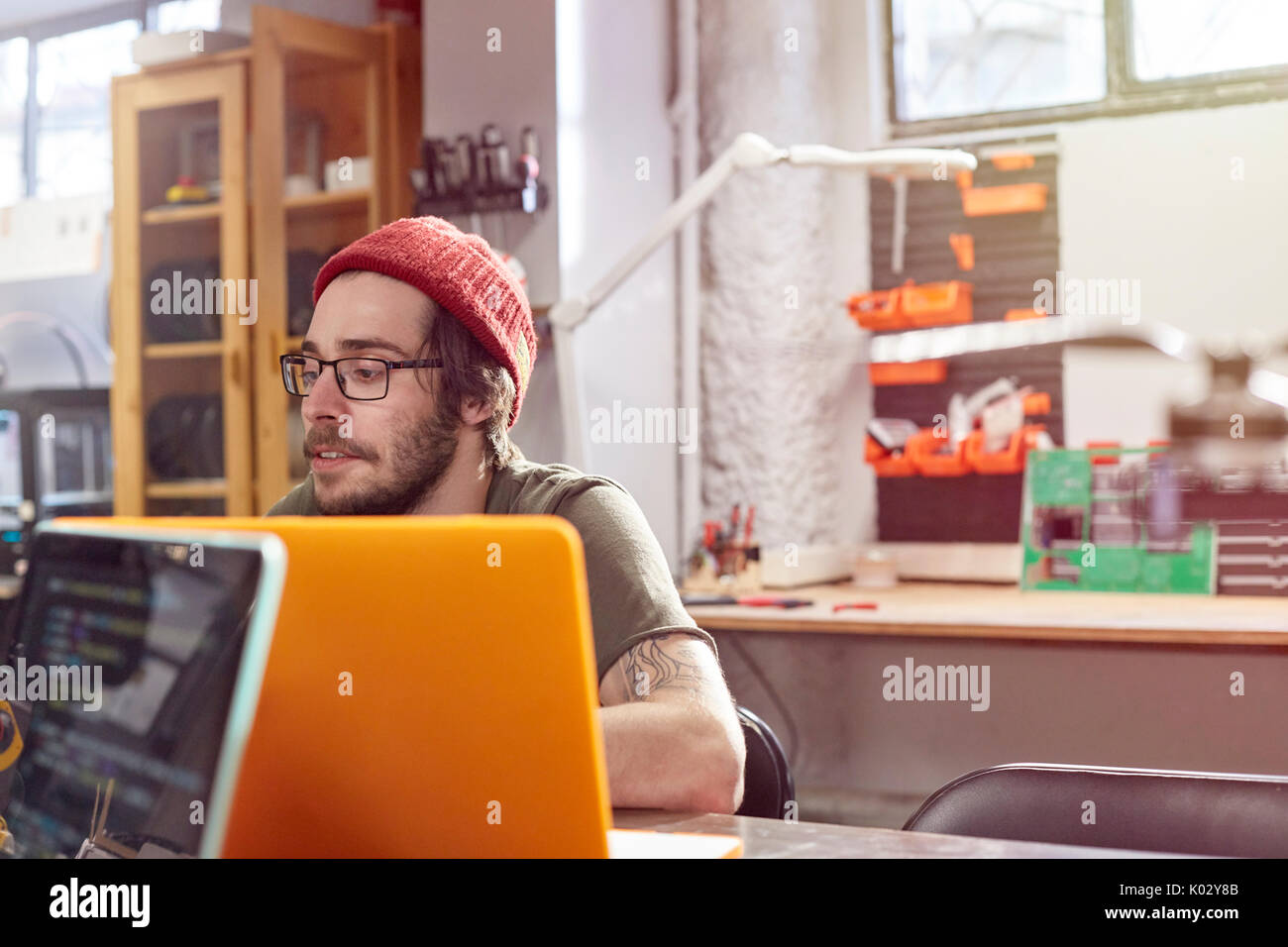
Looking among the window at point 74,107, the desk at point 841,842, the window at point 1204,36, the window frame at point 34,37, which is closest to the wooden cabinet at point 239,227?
the window at point 74,107

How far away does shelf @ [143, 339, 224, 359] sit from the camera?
4.06m

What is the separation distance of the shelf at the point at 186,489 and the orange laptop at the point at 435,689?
340 cm

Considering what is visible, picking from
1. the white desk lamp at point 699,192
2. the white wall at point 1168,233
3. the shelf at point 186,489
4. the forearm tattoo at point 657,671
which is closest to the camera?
the forearm tattoo at point 657,671

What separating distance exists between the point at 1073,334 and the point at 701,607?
131cm

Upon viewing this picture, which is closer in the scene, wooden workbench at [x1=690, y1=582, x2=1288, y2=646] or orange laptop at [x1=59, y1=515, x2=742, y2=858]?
orange laptop at [x1=59, y1=515, x2=742, y2=858]

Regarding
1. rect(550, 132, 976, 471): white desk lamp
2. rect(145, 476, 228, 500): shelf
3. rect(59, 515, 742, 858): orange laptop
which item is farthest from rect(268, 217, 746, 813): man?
rect(145, 476, 228, 500): shelf

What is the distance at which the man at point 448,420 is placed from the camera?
4.40ft

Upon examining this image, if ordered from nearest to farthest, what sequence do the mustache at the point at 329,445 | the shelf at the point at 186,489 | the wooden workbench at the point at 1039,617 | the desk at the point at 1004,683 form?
the mustache at the point at 329,445 < the wooden workbench at the point at 1039,617 < the desk at the point at 1004,683 < the shelf at the point at 186,489

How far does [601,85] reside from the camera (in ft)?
11.6

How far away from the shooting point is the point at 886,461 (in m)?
3.50

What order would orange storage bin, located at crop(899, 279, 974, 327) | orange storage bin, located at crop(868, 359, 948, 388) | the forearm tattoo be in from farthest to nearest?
1. orange storage bin, located at crop(868, 359, 948, 388)
2. orange storage bin, located at crop(899, 279, 974, 327)
3. the forearm tattoo

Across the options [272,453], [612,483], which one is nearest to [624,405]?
[272,453]

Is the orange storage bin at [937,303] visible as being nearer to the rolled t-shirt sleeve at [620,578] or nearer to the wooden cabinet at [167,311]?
the wooden cabinet at [167,311]

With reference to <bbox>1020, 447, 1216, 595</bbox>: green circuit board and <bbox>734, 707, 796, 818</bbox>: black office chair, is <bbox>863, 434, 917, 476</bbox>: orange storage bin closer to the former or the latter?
<bbox>1020, 447, 1216, 595</bbox>: green circuit board
